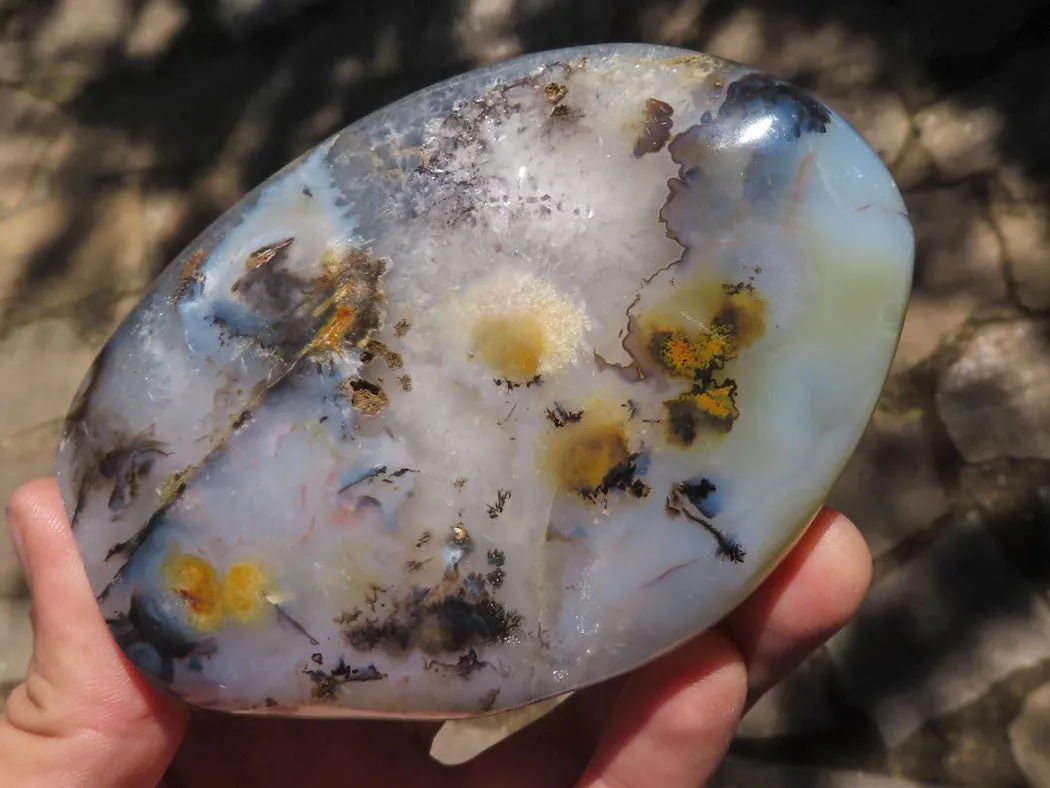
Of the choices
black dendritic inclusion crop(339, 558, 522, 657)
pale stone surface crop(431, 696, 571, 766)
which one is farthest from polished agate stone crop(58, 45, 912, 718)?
pale stone surface crop(431, 696, 571, 766)

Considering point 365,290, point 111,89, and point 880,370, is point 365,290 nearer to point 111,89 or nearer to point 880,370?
point 880,370

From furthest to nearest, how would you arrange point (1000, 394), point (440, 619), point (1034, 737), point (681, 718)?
point (1000, 394) < point (1034, 737) < point (681, 718) < point (440, 619)

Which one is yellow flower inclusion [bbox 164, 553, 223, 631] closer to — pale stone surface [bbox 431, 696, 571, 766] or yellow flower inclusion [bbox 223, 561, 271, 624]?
yellow flower inclusion [bbox 223, 561, 271, 624]


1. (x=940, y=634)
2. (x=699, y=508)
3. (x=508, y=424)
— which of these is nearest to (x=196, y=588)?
(x=508, y=424)

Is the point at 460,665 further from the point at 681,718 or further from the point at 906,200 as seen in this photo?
the point at 906,200

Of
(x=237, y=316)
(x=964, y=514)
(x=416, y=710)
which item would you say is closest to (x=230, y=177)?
(x=237, y=316)

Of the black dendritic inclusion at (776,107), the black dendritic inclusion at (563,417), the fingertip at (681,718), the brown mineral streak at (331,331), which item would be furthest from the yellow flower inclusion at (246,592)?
the black dendritic inclusion at (776,107)

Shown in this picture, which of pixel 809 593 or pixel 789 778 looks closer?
pixel 809 593

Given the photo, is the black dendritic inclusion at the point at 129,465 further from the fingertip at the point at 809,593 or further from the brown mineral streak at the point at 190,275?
the fingertip at the point at 809,593
